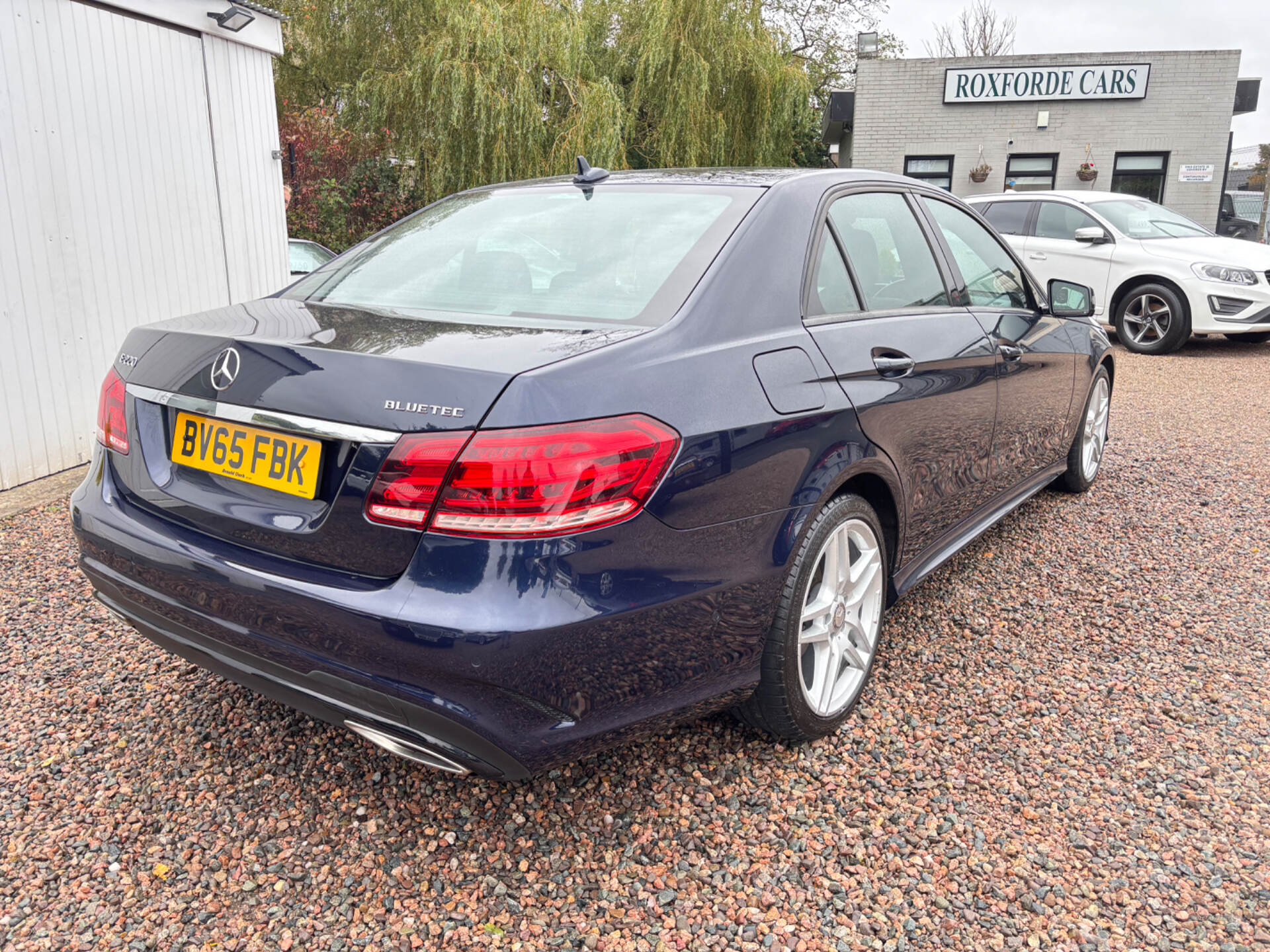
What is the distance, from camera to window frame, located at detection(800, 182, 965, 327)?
2449 mm

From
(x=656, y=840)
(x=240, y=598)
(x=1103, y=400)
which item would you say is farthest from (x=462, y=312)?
(x=1103, y=400)

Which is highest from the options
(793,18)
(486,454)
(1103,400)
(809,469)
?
(793,18)

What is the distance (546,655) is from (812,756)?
42.7 inches

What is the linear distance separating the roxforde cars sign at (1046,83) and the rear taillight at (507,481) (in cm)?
1842

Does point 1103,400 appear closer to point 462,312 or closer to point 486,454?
point 462,312

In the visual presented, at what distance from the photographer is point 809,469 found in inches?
87.2

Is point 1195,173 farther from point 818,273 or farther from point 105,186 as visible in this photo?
point 818,273

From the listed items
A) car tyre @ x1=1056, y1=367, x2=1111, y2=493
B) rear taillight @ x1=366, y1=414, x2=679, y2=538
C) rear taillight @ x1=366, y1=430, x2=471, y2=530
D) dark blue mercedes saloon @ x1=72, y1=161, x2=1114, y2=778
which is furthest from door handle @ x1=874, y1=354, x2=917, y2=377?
car tyre @ x1=1056, y1=367, x2=1111, y2=493

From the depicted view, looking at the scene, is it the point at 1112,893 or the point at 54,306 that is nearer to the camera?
the point at 1112,893

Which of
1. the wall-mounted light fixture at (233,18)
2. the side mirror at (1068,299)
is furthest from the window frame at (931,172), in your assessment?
the side mirror at (1068,299)

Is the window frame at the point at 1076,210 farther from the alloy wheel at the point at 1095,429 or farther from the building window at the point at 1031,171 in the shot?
the building window at the point at 1031,171

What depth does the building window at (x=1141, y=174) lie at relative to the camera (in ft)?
57.4

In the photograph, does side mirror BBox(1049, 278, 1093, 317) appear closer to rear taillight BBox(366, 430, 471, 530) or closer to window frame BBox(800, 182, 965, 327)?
window frame BBox(800, 182, 965, 327)

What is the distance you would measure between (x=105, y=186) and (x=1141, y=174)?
18.1 m
